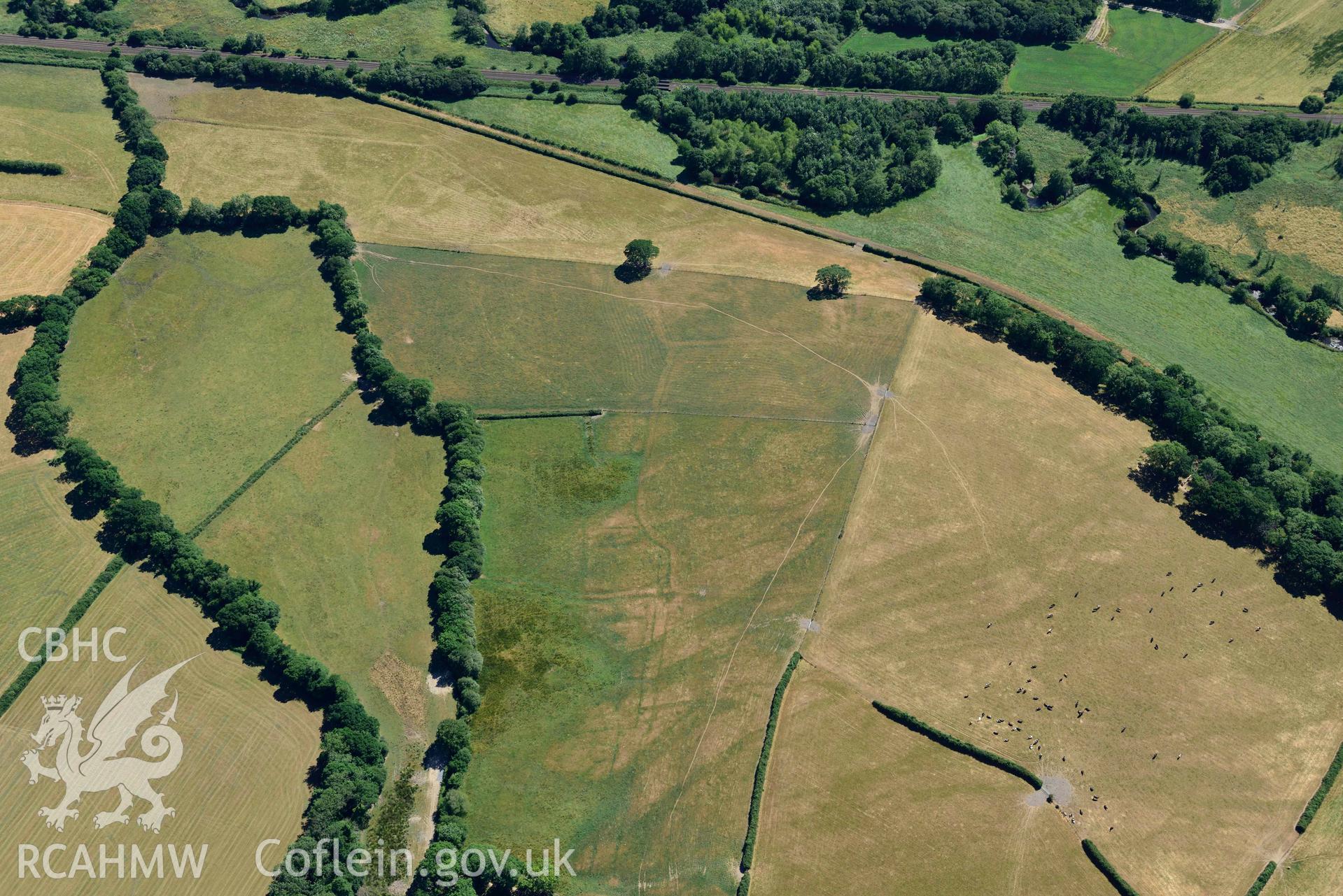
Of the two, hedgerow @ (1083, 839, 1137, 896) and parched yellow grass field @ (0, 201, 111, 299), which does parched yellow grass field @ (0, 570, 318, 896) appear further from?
hedgerow @ (1083, 839, 1137, 896)

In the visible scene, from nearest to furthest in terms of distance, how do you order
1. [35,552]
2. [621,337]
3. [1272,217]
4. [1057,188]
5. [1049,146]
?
[35,552] < [621,337] < [1272,217] < [1057,188] < [1049,146]

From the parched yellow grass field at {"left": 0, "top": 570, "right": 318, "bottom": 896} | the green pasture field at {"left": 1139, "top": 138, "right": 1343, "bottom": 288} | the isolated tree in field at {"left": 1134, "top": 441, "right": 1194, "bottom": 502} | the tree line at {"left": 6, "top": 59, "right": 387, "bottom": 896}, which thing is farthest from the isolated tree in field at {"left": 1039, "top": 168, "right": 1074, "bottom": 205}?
the parched yellow grass field at {"left": 0, "top": 570, "right": 318, "bottom": 896}

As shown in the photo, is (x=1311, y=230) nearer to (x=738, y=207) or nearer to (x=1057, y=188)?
(x=1057, y=188)

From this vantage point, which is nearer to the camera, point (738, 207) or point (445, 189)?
point (445, 189)

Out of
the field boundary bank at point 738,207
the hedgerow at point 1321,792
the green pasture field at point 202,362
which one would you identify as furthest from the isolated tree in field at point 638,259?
the hedgerow at point 1321,792

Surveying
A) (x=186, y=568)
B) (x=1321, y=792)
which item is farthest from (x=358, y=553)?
(x=1321, y=792)

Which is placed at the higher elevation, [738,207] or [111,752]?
[738,207]
